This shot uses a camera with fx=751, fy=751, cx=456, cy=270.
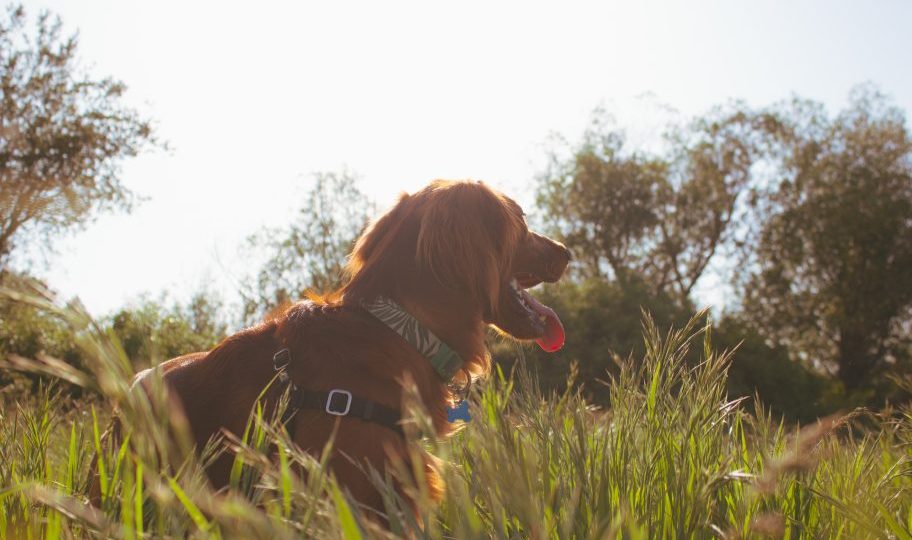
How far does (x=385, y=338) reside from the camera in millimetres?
2549

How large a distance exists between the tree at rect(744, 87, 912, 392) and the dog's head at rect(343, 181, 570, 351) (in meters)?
26.9

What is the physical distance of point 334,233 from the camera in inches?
877

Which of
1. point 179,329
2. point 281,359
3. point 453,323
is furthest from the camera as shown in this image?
point 179,329

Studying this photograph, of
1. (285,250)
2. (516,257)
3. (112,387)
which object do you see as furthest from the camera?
(285,250)

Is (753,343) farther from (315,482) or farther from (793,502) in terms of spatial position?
(315,482)

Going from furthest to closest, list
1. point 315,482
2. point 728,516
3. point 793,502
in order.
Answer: point 793,502 < point 728,516 < point 315,482

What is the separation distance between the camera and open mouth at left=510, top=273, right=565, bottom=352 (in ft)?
10.4

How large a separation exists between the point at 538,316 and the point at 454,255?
61 centimetres

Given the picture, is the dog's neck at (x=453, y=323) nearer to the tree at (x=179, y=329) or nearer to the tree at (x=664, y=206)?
the tree at (x=179, y=329)

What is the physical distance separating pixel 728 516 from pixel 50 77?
1849 centimetres

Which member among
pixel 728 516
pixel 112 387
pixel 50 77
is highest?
pixel 50 77

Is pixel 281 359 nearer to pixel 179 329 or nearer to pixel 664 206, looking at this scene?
pixel 179 329

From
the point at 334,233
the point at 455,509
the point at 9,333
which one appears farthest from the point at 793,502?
the point at 334,233

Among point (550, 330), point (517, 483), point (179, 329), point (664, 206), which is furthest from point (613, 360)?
point (664, 206)
